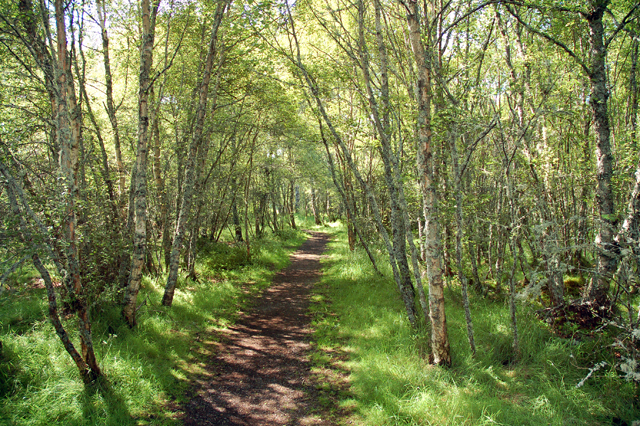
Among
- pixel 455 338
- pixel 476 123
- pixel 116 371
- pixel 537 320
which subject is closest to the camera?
pixel 476 123

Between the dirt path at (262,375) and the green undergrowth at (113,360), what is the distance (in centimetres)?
34

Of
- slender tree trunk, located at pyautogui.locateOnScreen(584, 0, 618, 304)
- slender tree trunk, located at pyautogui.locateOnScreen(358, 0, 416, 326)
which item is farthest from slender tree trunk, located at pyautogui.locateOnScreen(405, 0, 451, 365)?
slender tree trunk, located at pyautogui.locateOnScreen(584, 0, 618, 304)

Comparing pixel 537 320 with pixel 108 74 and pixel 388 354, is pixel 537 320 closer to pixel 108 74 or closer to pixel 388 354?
pixel 388 354

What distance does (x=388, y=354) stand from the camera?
17.4 feet

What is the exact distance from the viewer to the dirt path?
423cm

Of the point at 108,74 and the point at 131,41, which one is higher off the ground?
the point at 131,41

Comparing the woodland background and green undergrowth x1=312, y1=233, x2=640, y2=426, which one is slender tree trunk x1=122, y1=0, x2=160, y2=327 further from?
green undergrowth x1=312, y1=233, x2=640, y2=426

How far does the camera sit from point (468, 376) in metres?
4.57

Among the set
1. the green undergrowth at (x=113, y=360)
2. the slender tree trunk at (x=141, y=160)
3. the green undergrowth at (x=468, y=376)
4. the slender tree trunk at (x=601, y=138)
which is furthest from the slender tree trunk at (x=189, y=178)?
the slender tree trunk at (x=601, y=138)

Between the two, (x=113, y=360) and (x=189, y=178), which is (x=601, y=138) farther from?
(x=113, y=360)

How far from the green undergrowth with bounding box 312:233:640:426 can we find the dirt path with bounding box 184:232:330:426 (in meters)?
0.37

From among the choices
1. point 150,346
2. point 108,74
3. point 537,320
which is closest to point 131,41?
point 108,74

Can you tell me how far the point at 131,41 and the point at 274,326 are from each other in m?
8.83

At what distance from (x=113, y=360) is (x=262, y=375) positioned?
2177 millimetres
